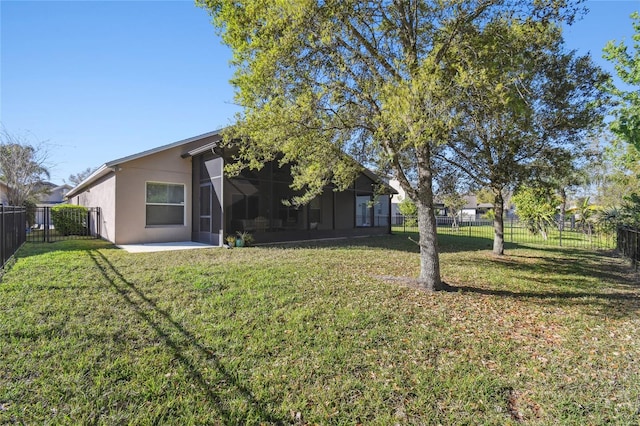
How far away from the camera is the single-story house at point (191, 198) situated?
1177cm

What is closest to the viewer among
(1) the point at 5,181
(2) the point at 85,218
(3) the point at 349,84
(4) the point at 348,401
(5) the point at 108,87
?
(4) the point at 348,401

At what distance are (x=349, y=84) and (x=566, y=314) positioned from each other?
5.58 meters

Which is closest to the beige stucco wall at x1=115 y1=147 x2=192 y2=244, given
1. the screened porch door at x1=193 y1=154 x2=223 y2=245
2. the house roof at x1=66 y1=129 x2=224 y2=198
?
the house roof at x1=66 y1=129 x2=224 y2=198

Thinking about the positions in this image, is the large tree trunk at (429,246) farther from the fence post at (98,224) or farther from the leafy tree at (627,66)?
the fence post at (98,224)

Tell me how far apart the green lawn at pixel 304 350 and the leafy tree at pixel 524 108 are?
3492 millimetres

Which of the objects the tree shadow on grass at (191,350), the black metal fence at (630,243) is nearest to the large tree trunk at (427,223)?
the tree shadow on grass at (191,350)

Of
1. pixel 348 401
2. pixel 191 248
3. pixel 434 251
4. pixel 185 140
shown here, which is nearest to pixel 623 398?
pixel 348 401

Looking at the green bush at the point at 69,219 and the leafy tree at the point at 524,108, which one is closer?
the leafy tree at the point at 524,108

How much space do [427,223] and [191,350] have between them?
4.64 metres

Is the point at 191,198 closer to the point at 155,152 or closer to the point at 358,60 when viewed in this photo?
the point at 155,152

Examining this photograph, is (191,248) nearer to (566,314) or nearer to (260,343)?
(260,343)

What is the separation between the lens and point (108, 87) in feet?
35.1

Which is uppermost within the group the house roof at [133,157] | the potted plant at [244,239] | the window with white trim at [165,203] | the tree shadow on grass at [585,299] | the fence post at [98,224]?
the house roof at [133,157]

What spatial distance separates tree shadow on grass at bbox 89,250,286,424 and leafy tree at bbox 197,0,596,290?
3.48 m
